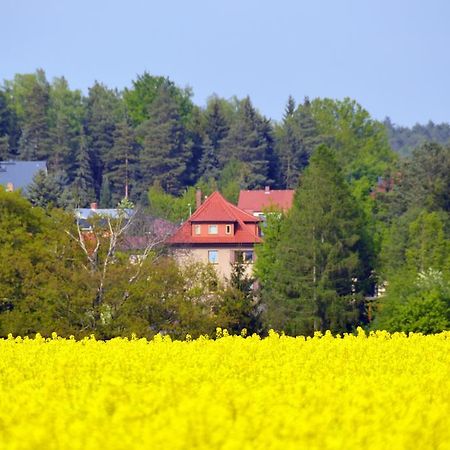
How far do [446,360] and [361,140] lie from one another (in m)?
121

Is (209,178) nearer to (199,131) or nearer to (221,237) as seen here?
(199,131)

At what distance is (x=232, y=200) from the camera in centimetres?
11481

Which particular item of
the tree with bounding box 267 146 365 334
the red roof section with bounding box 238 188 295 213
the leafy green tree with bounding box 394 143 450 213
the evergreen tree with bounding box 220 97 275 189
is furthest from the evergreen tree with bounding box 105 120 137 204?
the tree with bounding box 267 146 365 334

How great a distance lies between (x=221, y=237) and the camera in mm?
79062

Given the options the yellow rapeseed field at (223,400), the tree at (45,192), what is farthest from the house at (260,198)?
the yellow rapeseed field at (223,400)

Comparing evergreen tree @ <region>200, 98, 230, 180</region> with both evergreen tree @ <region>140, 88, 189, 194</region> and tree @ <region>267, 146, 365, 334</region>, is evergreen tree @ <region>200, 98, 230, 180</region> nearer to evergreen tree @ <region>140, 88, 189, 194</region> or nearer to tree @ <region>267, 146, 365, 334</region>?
evergreen tree @ <region>140, 88, 189, 194</region>

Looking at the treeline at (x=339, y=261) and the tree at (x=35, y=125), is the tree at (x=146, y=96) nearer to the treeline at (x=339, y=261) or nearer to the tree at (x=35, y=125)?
the tree at (x=35, y=125)

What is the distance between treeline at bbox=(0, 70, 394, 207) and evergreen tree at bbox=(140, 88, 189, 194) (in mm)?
92

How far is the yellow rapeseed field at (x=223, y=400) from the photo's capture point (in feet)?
31.2

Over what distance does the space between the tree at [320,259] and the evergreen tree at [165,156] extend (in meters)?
55.7

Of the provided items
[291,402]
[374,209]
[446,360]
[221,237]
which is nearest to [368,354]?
[446,360]

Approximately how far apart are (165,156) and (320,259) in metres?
64.9

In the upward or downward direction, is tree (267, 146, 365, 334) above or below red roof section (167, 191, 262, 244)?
below

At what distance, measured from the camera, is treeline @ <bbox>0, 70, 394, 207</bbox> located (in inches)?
4845
